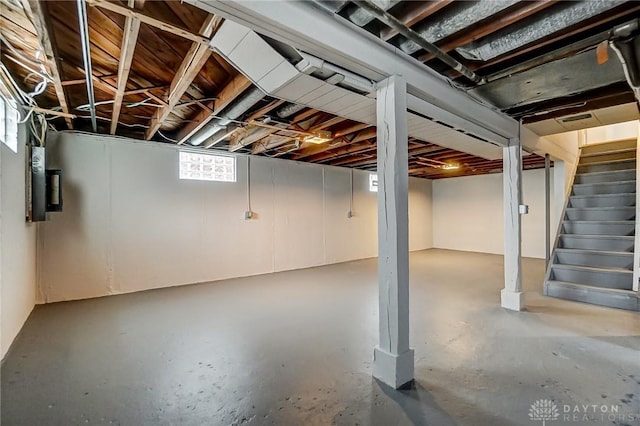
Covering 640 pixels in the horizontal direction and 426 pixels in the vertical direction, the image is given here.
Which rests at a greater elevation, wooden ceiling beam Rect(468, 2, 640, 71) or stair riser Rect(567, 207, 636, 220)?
wooden ceiling beam Rect(468, 2, 640, 71)

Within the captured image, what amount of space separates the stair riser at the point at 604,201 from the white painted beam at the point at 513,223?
226 centimetres

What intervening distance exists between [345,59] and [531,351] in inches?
105

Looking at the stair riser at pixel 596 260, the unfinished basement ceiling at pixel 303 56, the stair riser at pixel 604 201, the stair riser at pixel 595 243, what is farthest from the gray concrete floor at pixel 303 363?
the unfinished basement ceiling at pixel 303 56

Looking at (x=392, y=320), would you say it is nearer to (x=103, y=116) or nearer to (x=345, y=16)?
(x=345, y=16)

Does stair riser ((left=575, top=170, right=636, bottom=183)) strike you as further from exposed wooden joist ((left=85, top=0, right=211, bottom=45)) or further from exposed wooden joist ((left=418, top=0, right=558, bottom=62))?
exposed wooden joist ((left=85, top=0, right=211, bottom=45))

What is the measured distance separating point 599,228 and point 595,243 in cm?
28

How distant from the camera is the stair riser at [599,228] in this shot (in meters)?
4.14

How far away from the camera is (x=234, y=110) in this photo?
125 inches

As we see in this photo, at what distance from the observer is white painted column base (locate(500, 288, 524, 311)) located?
11.4ft

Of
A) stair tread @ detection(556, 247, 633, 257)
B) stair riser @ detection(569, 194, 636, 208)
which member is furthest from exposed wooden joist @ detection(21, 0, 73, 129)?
stair riser @ detection(569, 194, 636, 208)

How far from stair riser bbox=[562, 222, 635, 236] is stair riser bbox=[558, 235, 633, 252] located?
0.60 ft

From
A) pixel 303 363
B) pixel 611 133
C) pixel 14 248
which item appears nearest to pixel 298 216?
pixel 303 363

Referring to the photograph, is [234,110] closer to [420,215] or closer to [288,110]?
[288,110]

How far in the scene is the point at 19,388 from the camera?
1986mm
